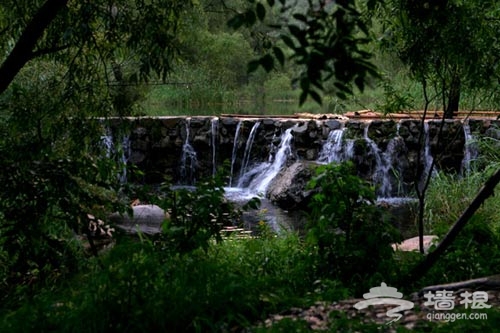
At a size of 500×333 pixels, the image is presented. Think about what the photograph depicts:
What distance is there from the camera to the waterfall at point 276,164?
36.4 feet

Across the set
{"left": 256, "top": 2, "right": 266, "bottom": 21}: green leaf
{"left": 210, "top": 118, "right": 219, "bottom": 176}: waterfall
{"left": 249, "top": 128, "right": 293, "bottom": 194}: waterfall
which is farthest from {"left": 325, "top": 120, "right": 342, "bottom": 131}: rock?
{"left": 256, "top": 2, "right": 266, "bottom": 21}: green leaf

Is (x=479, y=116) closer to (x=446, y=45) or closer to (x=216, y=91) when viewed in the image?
(x=446, y=45)

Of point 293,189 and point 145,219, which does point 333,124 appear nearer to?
point 293,189

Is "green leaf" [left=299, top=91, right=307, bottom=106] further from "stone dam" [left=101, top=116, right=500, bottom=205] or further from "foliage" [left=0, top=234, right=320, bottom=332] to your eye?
"stone dam" [left=101, top=116, right=500, bottom=205]

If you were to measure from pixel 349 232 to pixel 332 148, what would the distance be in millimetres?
7166

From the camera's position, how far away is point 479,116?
10.9 metres

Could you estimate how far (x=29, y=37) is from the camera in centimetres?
286

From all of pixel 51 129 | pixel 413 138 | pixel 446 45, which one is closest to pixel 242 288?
pixel 51 129

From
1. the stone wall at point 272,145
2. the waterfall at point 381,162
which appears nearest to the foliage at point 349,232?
the stone wall at point 272,145

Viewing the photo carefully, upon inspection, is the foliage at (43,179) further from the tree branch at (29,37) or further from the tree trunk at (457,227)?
the tree trunk at (457,227)

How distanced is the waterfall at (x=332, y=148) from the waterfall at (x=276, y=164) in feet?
2.29

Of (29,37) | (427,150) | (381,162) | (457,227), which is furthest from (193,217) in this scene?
(427,150)

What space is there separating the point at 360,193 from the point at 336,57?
8.03ft

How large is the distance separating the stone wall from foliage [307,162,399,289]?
21.3 ft
